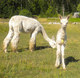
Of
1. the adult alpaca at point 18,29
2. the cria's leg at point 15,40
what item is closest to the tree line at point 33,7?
the adult alpaca at point 18,29

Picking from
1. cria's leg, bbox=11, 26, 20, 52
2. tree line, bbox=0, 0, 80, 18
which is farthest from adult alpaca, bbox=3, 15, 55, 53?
tree line, bbox=0, 0, 80, 18

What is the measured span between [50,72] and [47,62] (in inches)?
76.2

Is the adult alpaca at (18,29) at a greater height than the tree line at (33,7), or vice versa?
the tree line at (33,7)

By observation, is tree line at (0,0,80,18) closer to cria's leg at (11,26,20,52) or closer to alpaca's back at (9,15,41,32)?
alpaca's back at (9,15,41,32)

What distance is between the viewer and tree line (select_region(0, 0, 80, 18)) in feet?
206

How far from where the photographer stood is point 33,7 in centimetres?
7381

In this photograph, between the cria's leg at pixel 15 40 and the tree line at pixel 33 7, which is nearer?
the cria's leg at pixel 15 40

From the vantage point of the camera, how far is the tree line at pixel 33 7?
206 ft

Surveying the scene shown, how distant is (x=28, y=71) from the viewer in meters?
8.77

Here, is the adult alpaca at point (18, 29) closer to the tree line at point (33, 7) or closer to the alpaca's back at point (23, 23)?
the alpaca's back at point (23, 23)

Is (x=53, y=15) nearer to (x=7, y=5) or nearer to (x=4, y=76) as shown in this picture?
(x=7, y=5)

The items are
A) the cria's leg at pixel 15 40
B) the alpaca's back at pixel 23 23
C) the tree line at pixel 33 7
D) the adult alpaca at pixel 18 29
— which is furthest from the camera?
the tree line at pixel 33 7

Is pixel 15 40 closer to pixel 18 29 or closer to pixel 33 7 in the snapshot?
pixel 18 29

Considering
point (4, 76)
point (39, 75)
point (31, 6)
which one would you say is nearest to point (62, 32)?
point (39, 75)
